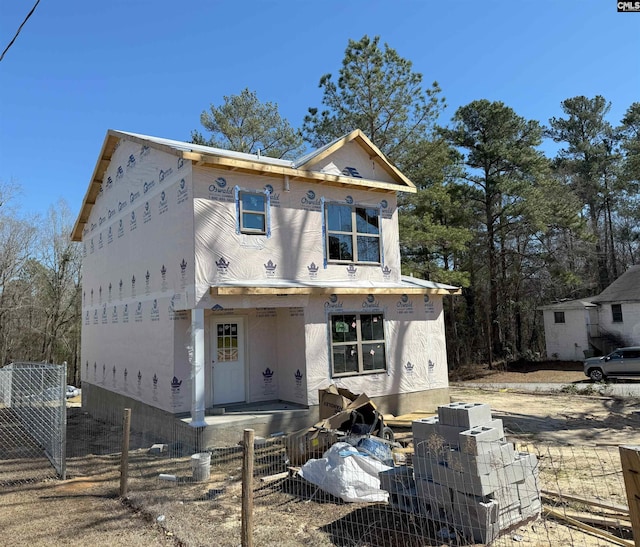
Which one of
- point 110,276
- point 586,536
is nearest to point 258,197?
point 110,276

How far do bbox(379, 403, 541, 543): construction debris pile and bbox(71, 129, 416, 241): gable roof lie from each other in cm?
719

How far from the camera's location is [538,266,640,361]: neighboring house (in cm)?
2522

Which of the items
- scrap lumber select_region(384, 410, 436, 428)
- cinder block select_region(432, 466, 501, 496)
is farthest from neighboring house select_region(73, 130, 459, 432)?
cinder block select_region(432, 466, 501, 496)

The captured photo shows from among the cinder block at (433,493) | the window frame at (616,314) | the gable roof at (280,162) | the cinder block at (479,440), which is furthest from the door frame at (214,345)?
the window frame at (616,314)

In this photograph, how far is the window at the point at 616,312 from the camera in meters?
25.7

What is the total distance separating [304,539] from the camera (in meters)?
4.99

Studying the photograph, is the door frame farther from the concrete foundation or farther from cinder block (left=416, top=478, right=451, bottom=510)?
cinder block (left=416, top=478, right=451, bottom=510)

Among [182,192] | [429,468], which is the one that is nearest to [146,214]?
[182,192]

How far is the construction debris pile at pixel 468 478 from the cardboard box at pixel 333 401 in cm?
350

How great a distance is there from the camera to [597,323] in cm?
2692

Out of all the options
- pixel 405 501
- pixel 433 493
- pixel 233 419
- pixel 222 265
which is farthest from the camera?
pixel 222 265

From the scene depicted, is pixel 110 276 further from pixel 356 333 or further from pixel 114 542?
pixel 114 542

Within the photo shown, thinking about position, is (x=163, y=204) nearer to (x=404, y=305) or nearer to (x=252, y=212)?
(x=252, y=212)

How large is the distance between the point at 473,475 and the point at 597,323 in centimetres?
2672
